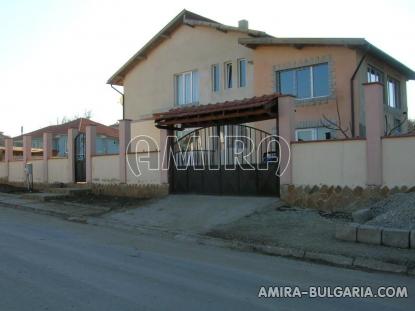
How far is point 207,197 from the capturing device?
1653cm

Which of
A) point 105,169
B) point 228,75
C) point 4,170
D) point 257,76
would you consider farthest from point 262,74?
point 4,170

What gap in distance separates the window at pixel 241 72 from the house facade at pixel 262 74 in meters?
0.04

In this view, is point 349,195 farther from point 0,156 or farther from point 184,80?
point 0,156

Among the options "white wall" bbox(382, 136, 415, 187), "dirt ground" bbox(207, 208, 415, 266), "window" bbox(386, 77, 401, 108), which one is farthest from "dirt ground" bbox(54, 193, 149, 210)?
"window" bbox(386, 77, 401, 108)

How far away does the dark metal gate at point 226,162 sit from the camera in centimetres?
1541

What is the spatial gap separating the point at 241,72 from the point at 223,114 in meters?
7.60

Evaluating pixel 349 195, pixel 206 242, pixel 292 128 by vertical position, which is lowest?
pixel 206 242

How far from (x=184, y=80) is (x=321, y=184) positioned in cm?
1305

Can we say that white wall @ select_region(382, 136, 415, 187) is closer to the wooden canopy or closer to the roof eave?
the wooden canopy

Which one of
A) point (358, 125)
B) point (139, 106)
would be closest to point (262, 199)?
point (358, 125)

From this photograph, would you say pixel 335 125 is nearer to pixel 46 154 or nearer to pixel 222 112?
pixel 222 112

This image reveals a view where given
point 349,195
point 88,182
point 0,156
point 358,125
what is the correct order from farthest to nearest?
point 0,156 → point 88,182 → point 358,125 → point 349,195

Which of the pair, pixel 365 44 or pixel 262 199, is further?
pixel 365 44

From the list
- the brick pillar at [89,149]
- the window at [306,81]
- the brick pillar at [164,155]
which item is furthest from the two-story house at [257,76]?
the brick pillar at [89,149]
